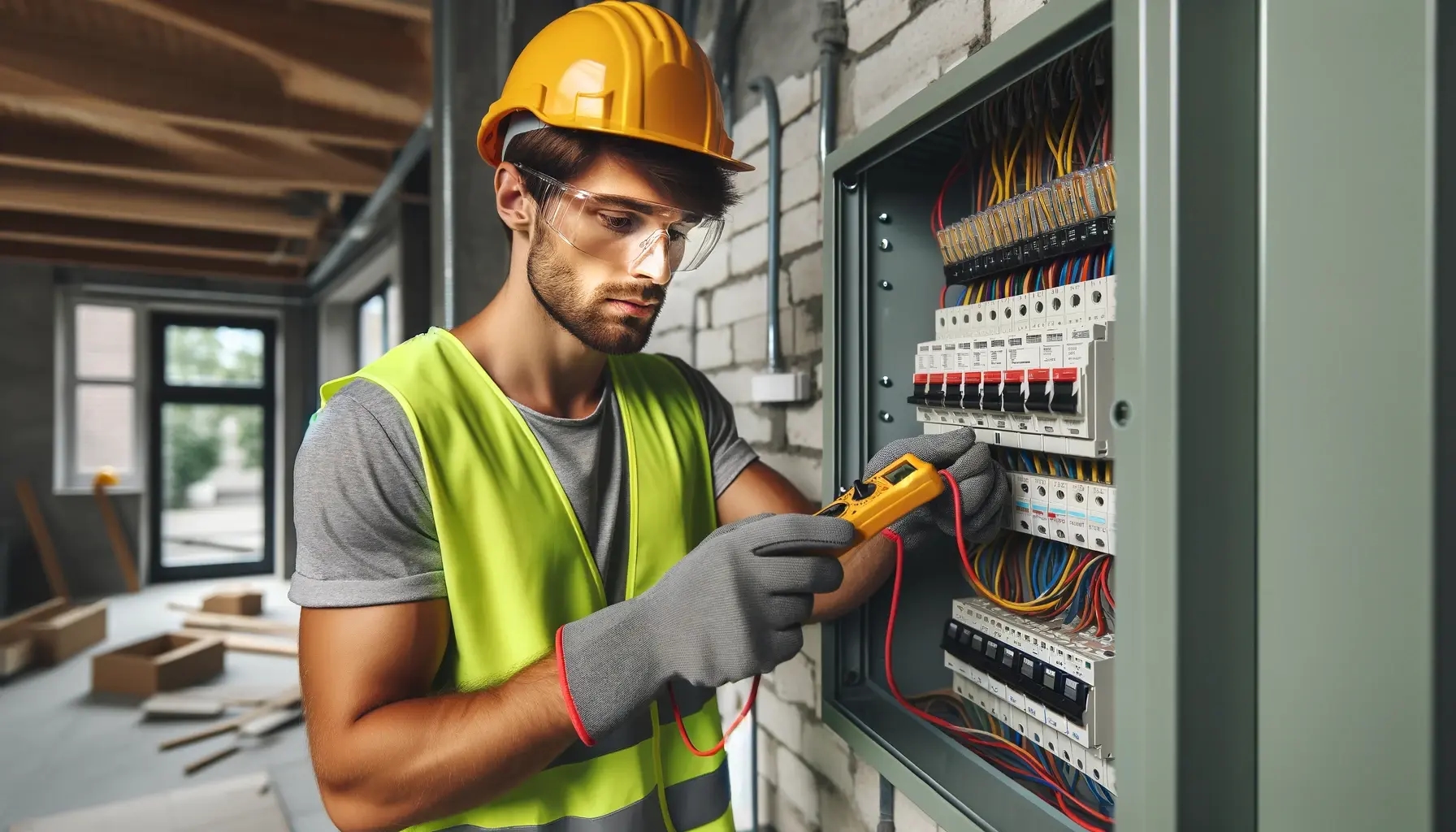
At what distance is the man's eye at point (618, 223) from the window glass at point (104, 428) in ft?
19.7

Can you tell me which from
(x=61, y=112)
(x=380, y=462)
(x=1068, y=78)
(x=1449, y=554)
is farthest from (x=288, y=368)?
(x=1449, y=554)

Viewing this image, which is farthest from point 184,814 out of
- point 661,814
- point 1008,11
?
point 1008,11

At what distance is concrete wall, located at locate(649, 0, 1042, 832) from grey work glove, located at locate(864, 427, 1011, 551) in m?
0.43

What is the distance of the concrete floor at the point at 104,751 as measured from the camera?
2.37m

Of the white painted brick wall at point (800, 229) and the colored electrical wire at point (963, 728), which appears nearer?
the colored electrical wire at point (963, 728)

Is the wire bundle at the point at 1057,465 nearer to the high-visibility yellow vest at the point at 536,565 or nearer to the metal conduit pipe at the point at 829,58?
the high-visibility yellow vest at the point at 536,565

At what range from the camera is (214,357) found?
18.4 feet

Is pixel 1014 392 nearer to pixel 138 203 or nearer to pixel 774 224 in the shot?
pixel 774 224

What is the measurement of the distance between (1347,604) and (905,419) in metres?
0.58

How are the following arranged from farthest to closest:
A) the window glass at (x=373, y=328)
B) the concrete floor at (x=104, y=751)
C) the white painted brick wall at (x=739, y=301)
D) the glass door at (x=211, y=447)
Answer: the glass door at (x=211, y=447), the window glass at (x=373, y=328), the concrete floor at (x=104, y=751), the white painted brick wall at (x=739, y=301)

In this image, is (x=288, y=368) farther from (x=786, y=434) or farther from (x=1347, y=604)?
(x=1347, y=604)

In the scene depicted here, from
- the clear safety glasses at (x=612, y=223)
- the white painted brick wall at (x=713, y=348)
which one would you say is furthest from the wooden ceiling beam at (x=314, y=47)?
the clear safety glasses at (x=612, y=223)

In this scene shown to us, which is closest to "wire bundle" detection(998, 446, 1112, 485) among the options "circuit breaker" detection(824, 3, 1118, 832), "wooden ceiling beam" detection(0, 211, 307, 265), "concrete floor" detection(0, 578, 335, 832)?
"circuit breaker" detection(824, 3, 1118, 832)

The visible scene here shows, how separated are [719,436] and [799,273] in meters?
0.35
